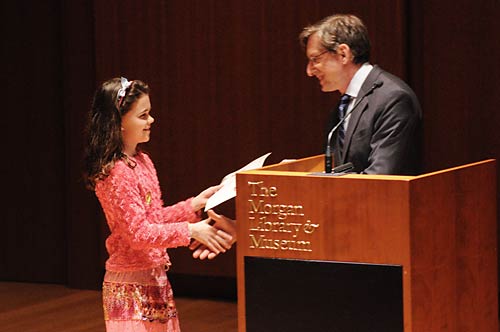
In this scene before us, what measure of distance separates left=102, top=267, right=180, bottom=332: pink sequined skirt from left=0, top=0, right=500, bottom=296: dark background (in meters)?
2.22

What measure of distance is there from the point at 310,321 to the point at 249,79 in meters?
2.93

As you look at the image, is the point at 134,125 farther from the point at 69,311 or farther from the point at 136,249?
the point at 69,311

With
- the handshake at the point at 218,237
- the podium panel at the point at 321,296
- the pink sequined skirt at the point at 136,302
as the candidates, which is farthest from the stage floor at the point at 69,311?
the podium panel at the point at 321,296

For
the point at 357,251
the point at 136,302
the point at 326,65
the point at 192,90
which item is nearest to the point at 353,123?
the point at 326,65

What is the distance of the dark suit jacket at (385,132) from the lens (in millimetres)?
3328

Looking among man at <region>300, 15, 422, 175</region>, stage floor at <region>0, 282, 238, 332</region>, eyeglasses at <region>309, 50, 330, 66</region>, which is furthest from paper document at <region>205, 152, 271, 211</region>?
stage floor at <region>0, 282, 238, 332</region>

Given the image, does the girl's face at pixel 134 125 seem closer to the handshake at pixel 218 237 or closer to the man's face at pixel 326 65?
the handshake at pixel 218 237

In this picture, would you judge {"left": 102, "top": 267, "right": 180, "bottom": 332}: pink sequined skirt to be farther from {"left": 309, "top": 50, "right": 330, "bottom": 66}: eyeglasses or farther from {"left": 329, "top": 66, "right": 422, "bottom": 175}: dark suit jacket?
{"left": 309, "top": 50, "right": 330, "bottom": 66}: eyeglasses

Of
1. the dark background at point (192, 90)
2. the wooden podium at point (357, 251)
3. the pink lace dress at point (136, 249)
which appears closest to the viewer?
the wooden podium at point (357, 251)

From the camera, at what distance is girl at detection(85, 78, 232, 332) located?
3.44m

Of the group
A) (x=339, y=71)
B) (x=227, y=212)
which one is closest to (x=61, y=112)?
(x=227, y=212)

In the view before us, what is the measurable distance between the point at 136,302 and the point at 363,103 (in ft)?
3.24

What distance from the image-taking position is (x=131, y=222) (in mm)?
3408

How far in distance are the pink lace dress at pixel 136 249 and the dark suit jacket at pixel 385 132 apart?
62 centimetres
